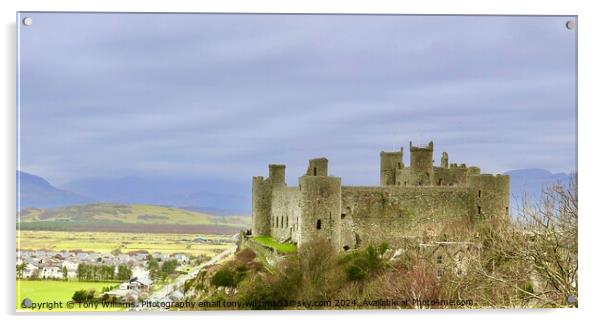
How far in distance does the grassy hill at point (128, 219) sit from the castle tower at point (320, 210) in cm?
592

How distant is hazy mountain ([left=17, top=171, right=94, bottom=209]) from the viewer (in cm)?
1856

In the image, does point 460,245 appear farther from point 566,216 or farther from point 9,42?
point 9,42

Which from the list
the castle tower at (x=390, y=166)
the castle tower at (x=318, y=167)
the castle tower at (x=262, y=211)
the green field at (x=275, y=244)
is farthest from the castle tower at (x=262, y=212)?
the castle tower at (x=318, y=167)

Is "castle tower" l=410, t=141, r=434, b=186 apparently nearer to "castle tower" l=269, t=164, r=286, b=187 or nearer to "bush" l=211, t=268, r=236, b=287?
"castle tower" l=269, t=164, r=286, b=187

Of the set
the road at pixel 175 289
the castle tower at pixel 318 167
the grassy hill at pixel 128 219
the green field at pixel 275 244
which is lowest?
the road at pixel 175 289

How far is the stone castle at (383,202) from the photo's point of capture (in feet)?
91.7

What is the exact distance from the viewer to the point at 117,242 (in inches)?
805

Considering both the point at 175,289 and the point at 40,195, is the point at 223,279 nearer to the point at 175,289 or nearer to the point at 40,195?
the point at 175,289

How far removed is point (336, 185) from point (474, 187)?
14.2 ft

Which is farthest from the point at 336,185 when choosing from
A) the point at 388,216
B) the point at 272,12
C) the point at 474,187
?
the point at 272,12

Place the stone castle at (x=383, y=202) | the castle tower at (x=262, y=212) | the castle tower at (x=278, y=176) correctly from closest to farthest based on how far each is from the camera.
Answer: the stone castle at (x=383, y=202)
the castle tower at (x=278, y=176)
the castle tower at (x=262, y=212)

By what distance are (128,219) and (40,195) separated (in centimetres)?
222

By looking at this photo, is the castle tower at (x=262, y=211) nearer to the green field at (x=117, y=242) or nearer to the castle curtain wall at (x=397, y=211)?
the castle curtain wall at (x=397, y=211)

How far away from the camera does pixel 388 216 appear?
29641mm
